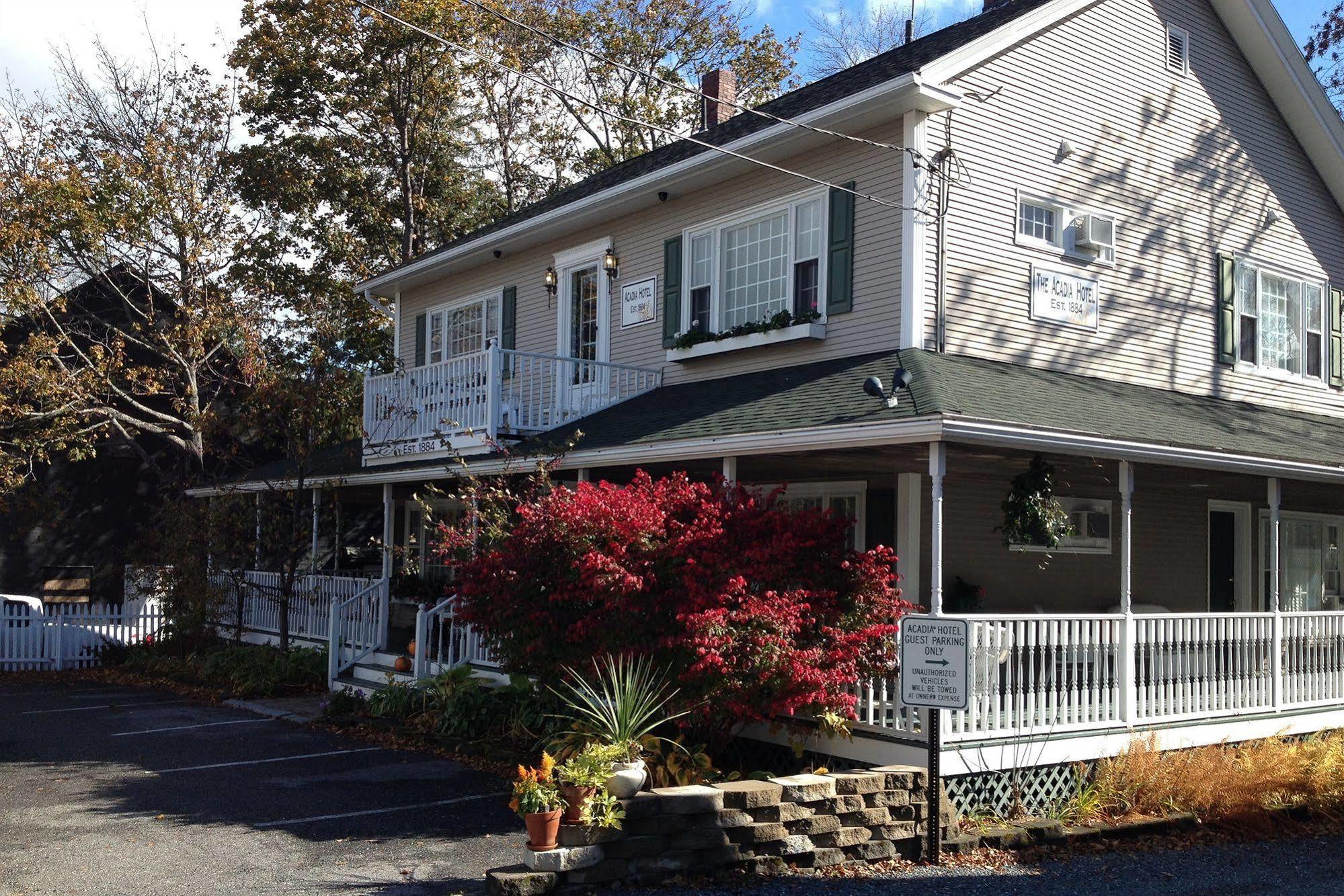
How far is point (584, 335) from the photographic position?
57.9ft

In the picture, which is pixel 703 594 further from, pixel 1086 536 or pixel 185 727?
pixel 185 727

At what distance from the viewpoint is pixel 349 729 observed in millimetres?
14070

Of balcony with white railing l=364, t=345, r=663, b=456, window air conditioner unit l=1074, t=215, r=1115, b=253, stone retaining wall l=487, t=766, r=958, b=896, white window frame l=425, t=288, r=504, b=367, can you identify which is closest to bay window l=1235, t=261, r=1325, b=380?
window air conditioner unit l=1074, t=215, r=1115, b=253

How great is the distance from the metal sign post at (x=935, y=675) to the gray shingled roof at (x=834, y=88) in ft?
20.5

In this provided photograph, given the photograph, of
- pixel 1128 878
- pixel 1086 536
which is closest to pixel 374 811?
pixel 1128 878

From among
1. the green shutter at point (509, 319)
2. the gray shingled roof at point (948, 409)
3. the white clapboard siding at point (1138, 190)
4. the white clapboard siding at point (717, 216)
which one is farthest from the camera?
the green shutter at point (509, 319)

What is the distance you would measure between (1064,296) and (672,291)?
4.77 metres

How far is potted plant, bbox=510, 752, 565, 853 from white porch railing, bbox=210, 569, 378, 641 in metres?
9.84

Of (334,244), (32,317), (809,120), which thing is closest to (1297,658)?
(809,120)

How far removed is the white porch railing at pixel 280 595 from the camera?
17844 mm

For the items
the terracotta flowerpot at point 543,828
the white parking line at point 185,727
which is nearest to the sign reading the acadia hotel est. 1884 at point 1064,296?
the terracotta flowerpot at point 543,828

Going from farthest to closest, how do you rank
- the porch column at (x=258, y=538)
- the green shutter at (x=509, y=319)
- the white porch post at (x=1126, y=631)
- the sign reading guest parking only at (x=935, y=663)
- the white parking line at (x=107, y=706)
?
Result: the green shutter at (x=509, y=319)
the porch column at (x=258, y=538)
the white parking line at (x=107, y=706)
the white porch post at (x=1126, y=631)
the sign reading guest parking only at (x=935, y=663)

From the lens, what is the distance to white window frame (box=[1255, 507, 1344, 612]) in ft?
55.4

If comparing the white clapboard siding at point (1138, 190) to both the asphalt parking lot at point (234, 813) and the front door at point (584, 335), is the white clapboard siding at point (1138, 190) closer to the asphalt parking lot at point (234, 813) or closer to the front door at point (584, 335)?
the front door at point (584, 335)
